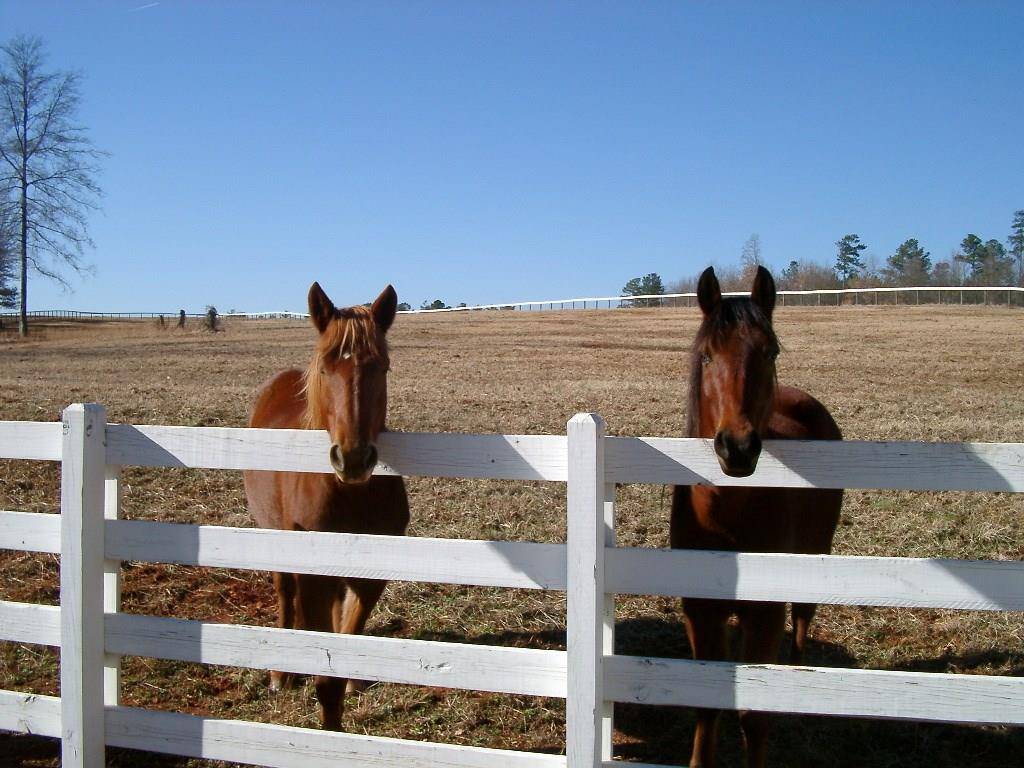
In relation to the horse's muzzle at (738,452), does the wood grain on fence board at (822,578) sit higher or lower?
lower

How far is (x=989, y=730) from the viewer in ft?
13.7

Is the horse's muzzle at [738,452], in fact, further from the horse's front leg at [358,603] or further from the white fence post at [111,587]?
the white fence post at [111,587]

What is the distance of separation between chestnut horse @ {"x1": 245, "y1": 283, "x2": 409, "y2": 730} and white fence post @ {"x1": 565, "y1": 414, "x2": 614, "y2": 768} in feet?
2.86

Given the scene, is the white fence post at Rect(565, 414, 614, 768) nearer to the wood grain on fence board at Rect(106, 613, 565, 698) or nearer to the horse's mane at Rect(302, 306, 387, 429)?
the wood grain on fence board at Rect(106, 613, 565, 698)

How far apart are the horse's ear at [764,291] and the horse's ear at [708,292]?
17 centimetres

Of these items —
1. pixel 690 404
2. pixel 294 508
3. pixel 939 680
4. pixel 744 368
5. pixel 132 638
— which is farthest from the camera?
pixel 294 508

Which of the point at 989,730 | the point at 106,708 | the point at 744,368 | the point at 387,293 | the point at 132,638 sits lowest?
the point at 989,730

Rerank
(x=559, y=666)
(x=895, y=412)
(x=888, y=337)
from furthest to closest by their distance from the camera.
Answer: (x=888, y=337) < (x=895, y=412) < (x=559, y=666)

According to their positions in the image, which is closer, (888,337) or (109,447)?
(109,447)

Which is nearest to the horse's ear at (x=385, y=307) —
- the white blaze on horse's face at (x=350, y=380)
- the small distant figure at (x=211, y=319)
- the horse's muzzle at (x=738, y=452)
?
the white blaze on horse's face at (x=350, y=380)

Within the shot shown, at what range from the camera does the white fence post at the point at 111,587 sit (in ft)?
11.4

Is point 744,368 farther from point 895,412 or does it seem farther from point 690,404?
point 895,412

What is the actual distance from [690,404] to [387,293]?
1.63 metres

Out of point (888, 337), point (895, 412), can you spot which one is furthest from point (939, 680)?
point (888, 337)
